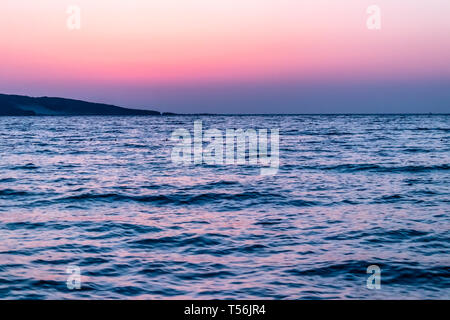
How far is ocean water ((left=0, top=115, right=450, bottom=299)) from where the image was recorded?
8812mm

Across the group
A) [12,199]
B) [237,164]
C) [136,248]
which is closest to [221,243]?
[136,248]

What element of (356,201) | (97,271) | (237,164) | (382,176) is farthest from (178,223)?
(237,164)

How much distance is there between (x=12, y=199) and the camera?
18047 millimetres

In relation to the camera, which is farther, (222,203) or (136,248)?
(222,203)

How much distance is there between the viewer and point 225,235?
12648mm

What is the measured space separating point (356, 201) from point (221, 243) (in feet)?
24.7

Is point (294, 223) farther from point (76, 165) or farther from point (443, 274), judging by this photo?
point (76, 165)

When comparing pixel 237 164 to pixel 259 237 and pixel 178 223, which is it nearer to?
pixel 178 223

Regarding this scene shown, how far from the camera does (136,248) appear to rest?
11.4 metres

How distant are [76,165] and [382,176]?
18816mm

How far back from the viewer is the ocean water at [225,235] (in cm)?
881
